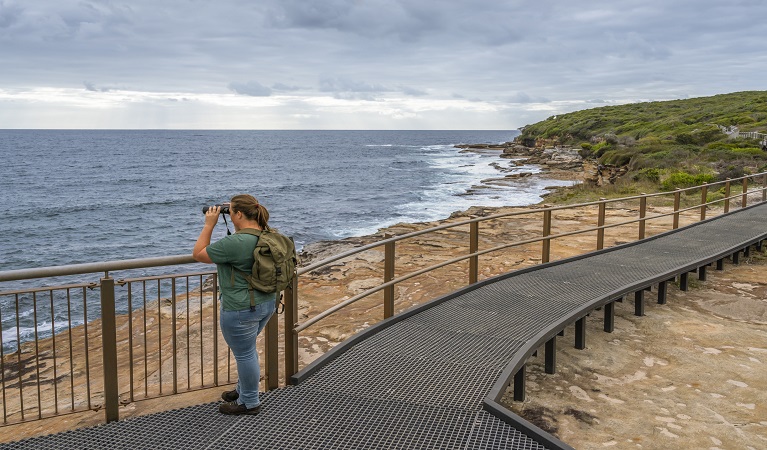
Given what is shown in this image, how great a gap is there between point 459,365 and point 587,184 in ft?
97.0

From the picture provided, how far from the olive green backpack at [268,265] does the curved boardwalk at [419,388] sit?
2.91 ft

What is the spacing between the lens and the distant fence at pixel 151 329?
4234 mm

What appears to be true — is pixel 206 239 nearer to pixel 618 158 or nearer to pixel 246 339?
pixel 246 339

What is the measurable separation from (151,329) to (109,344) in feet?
26.9

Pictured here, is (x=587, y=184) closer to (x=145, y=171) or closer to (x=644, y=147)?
(x=644, y=147)

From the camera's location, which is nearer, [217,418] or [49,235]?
[217,418]

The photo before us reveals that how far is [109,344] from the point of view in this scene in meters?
4.19

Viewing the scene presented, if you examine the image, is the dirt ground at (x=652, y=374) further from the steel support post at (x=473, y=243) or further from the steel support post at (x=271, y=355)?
the steel support post at (x=271, y=355)

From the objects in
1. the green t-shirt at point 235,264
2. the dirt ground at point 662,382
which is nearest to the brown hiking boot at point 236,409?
the green t-shirt at point 235,264

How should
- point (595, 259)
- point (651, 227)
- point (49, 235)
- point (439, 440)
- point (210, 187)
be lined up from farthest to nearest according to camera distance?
point (210, 187) < point (49, 235) < point (651, 227) < point (595, 259) < point (439, 440)

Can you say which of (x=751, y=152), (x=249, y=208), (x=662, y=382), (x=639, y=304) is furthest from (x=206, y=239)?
(x=751, y=152)

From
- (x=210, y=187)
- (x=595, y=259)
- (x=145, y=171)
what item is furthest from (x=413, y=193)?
(x=145, y=171)

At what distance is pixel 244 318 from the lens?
4.02 m

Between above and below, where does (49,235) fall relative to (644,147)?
below
